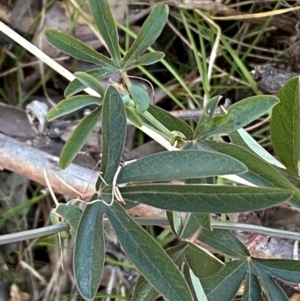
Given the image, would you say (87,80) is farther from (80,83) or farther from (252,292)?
(252,292)

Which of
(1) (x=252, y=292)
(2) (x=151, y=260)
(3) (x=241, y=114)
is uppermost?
(3) (x=241, y=114)

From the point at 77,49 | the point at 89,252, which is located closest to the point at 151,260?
the point at 89,252

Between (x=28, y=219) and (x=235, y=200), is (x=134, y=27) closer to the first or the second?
(x=28, y=219)

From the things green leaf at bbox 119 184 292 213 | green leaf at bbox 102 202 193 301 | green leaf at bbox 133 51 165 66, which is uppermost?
green leaf at bbox 133 51 165 66

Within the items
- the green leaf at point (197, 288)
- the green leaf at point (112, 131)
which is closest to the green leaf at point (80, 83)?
the green leaf at point (112, 131)

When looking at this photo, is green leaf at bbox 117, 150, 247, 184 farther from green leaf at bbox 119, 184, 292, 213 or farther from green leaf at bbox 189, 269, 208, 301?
green leaf at bbox 189, 269, 208, 301

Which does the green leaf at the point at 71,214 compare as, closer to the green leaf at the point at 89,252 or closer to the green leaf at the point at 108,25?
the green leaf at the point at 89,252

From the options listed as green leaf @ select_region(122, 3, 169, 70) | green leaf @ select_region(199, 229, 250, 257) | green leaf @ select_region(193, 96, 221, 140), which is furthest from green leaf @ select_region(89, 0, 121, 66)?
green leaf @ select_region(199, 229, 250, 257)
